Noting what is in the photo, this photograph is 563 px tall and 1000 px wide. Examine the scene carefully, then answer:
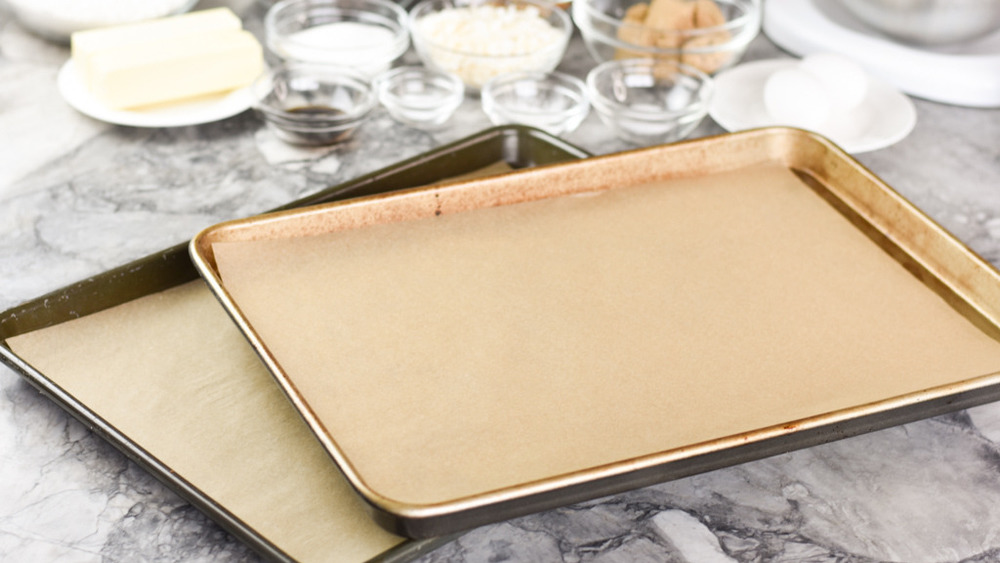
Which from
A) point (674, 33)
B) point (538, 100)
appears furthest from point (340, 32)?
point (674, 33)

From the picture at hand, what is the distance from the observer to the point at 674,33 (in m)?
1.00

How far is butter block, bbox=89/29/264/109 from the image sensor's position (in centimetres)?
89

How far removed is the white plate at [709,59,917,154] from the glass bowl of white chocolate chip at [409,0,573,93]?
0.19 m

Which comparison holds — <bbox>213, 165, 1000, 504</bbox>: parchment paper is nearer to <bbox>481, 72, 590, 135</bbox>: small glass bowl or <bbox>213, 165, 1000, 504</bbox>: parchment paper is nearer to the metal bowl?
<bbox>481, 72, 590, 135</bbox>: small glass bowl

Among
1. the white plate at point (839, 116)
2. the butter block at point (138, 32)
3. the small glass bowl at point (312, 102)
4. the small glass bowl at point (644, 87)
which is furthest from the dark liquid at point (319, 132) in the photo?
the white plate at point (839, 116)

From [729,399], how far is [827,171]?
299mm

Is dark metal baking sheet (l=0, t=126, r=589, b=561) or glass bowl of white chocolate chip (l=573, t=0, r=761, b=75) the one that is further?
glass bowl of white chocolate chip (l=573, t=0, r=761, b=75)

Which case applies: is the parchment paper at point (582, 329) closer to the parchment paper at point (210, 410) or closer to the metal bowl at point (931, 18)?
the parchment paper at point (210, 410)

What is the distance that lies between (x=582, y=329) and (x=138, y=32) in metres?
0.59

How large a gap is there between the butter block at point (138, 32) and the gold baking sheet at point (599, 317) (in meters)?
0.39

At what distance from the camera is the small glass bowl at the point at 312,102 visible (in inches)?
35.7

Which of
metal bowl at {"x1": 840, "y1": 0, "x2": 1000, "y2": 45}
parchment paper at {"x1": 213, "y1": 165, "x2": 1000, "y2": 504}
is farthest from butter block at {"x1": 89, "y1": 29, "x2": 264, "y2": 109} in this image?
metal bowl at {"x1": 840, "y1": 0, "x2": 1000, "y2": 45}

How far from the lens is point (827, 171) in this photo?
776 millimetres

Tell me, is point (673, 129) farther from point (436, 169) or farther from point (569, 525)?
point (569, 525)
